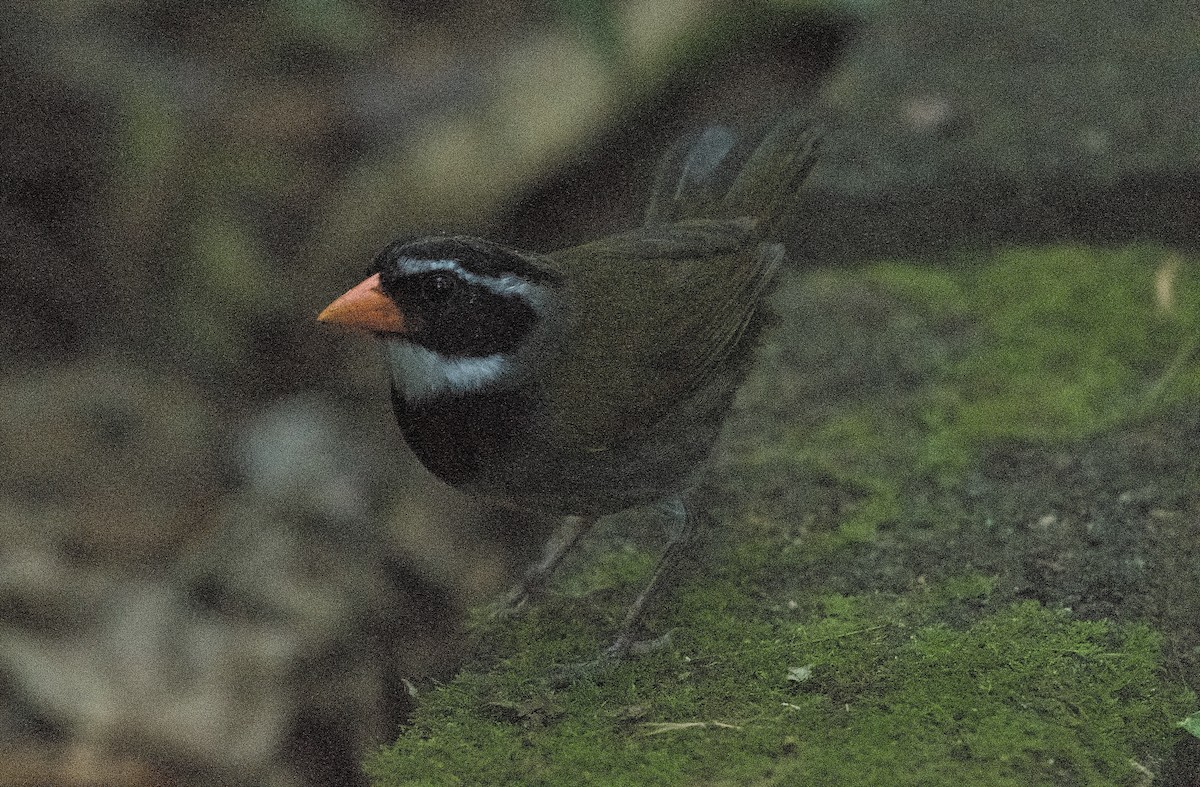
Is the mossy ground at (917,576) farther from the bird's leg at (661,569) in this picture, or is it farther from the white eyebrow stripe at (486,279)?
the white eyebrow stripe at (486,279)

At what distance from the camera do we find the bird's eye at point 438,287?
310 cm

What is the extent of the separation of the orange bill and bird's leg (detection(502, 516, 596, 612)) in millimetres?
770

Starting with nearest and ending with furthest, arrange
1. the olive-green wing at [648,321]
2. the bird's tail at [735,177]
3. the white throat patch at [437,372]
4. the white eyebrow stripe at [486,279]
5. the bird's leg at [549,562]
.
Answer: the white eyebrow stripe at [486,279], the white throat patch at [437,372], the olive-green wing at [648,321], the bird's leg at [549,562], the bird's tail at [735,177]

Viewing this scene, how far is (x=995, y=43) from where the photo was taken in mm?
5805

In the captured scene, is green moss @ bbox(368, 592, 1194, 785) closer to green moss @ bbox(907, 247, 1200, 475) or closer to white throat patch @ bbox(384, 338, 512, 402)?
white throat patch @ bbox(384, 338, 512, 402)

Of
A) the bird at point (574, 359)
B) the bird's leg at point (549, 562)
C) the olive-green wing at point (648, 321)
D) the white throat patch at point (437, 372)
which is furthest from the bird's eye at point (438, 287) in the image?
the bird's leg at point (549, 562)

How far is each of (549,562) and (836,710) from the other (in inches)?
38.1

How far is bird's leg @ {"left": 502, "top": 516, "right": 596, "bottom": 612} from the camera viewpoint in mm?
3492

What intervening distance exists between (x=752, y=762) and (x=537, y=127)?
13.0ft

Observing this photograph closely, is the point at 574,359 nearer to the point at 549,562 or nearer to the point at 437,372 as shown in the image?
the point at 437,372

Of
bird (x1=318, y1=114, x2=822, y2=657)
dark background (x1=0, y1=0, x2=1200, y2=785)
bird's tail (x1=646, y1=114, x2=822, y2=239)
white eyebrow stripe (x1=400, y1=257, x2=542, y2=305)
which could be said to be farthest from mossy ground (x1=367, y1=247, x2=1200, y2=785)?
white eyebrow stripe (x1=400, y1=257, x2=542, y2=305)

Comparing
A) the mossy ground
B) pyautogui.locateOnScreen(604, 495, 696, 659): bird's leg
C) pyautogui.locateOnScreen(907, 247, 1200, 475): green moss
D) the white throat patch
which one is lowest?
pyautogui.locateOnScreen(907, 247, 1200, 475): green moss

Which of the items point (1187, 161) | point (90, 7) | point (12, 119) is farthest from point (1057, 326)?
point (12, 119)

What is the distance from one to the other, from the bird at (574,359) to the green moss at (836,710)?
238mm
